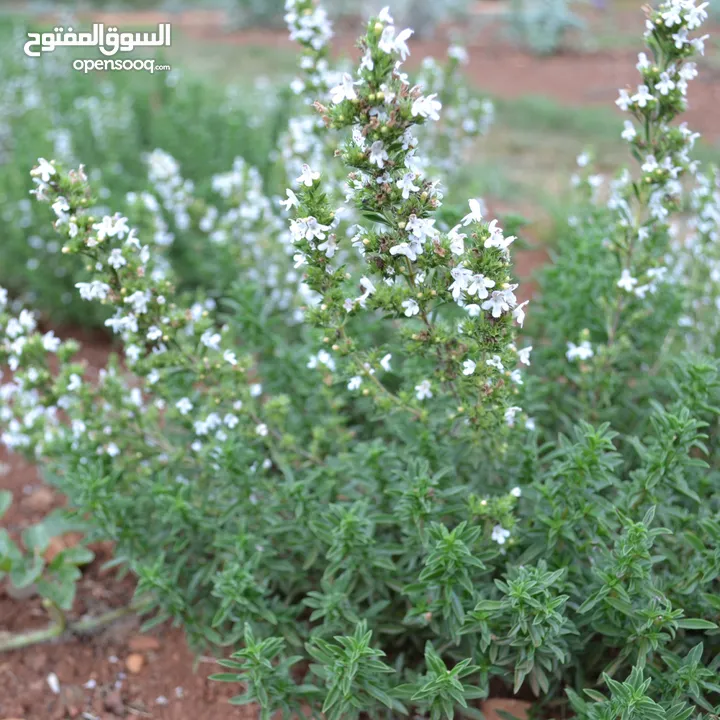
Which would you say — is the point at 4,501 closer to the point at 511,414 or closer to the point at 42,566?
the point at 42,566

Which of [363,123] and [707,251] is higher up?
[363,123]

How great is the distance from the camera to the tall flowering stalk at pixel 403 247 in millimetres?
2053

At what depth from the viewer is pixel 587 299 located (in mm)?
3434

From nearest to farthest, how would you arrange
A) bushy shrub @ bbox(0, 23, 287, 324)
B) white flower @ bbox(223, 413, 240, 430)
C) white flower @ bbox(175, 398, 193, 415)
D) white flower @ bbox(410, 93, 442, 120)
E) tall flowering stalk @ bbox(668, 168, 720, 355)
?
white flower @ bbox(410, 93, 442, 120) < white flower @ bbox(223, 413, 240, 430) < white flower @ bbox(175, 398, 193, 415) < tall flowering stalk @ bbox(668, 168, 720, 355) < bushy shrub @ bbox(0, 23, 287, 324)

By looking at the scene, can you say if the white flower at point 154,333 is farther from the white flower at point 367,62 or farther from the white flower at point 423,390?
the white flower at point 367,62

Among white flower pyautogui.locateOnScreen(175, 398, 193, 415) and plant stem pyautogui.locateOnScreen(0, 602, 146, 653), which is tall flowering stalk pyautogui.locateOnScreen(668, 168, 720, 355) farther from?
plant stem pyautogui.locateOnScreen(0, 602, 146, 653)

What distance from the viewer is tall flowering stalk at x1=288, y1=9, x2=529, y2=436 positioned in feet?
6.73

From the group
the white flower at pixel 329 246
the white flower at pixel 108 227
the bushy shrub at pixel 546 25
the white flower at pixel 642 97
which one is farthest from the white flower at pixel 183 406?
the bushy shrub at pixel 546 25

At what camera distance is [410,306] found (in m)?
2.28

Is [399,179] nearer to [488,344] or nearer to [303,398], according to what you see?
[488,344]

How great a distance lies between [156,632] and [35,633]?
1.52ft

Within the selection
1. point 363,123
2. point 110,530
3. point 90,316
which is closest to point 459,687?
point 110,530

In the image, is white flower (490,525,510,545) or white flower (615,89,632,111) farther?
white flower (615,89,632,111)

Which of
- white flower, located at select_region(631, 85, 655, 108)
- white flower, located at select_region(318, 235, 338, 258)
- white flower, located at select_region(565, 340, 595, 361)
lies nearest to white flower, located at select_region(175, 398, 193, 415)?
white flower, located at select_region(318, 235, 338, 258)
